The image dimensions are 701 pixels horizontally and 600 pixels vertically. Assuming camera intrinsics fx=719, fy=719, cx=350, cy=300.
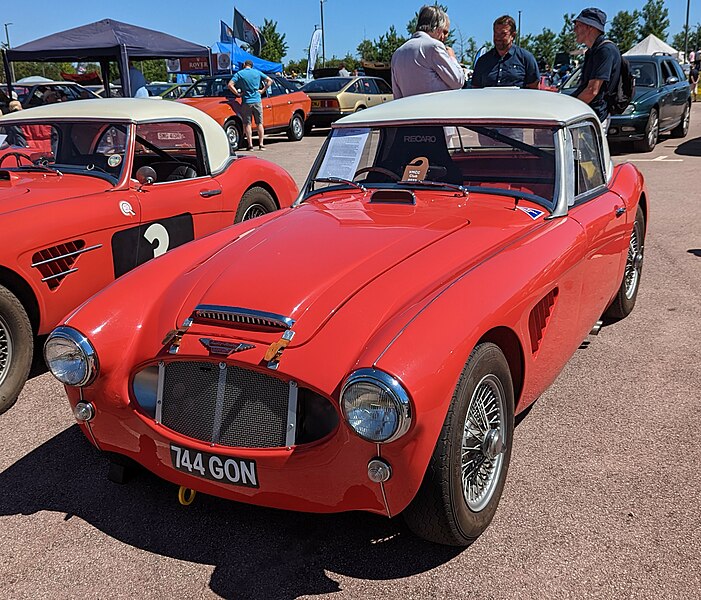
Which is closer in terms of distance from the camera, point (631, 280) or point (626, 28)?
point (631, 280)

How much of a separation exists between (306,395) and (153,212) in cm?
286

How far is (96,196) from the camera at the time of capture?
4.59m

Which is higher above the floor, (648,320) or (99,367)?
(99,367)

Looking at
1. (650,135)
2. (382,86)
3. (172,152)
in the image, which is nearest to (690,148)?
(650,135)

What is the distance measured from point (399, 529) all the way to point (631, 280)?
293cm

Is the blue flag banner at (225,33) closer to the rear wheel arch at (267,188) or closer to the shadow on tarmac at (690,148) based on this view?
the shadow on tarmac at (690,148)

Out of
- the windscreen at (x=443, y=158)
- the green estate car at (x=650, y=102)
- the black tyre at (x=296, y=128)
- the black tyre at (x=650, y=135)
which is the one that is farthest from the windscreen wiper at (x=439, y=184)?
the black tyre at (x=296, y=128)

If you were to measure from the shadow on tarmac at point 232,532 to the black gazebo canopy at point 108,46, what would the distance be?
42.8 feet

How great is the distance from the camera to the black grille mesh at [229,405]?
245 cm

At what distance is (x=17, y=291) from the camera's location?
409cm

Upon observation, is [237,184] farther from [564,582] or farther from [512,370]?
[564,582]

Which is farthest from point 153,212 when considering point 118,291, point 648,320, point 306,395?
point 648,320

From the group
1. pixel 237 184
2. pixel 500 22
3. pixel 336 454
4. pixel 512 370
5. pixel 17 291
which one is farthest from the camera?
pixel 500 22

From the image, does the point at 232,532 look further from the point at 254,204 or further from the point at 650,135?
the point at 650,135
